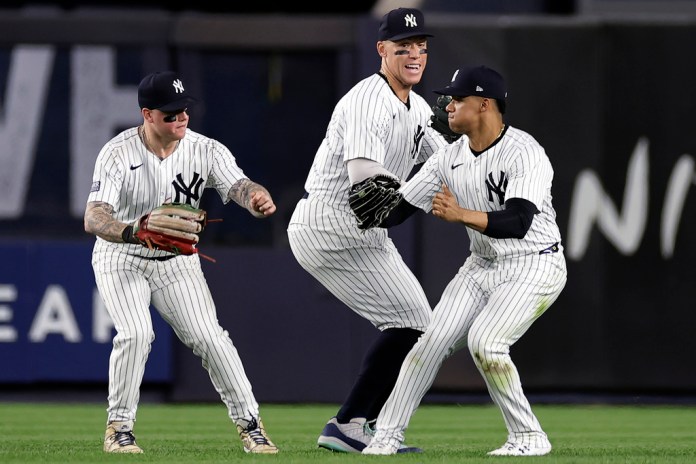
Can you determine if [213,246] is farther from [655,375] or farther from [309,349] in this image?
[655,375]

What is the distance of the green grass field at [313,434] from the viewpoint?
21.2 feet

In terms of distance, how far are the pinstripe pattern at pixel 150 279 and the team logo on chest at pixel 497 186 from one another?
3.89ft

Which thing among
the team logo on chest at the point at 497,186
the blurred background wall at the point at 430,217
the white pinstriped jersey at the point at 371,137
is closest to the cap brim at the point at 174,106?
the white pinstriped jersey at the point at 371,137

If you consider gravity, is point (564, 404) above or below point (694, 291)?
below

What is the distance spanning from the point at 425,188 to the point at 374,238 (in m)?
0.40

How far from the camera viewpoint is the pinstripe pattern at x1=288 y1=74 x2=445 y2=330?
272 inches

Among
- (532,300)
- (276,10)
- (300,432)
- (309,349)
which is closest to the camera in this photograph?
(532,300)

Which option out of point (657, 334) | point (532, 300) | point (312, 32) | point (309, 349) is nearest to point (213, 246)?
point (309, 349)

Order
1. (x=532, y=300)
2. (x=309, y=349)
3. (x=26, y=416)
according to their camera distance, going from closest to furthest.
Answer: (x=532, y=300) → (x=26, y=416) → (x=309, y=349)

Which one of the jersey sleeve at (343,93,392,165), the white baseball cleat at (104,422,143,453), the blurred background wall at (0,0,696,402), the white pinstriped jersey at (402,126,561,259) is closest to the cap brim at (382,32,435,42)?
the jersey sleeve at (343,93,392,165)

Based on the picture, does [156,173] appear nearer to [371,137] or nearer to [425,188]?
[371,137]

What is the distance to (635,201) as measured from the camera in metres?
11.2

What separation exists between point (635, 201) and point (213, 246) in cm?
319

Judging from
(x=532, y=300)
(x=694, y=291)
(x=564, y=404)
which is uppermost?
(x=532, y=300)
